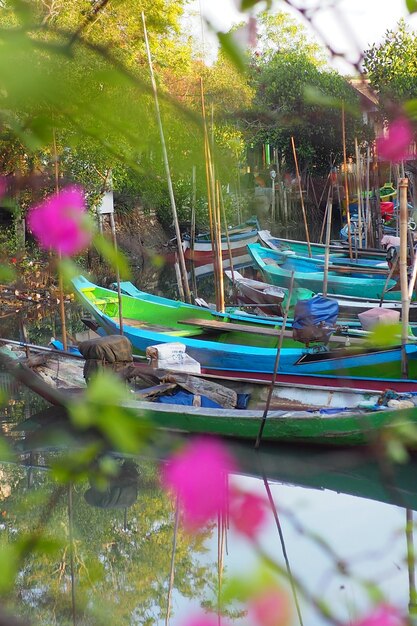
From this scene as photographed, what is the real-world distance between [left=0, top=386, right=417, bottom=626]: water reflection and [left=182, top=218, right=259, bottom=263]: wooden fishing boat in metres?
8.08

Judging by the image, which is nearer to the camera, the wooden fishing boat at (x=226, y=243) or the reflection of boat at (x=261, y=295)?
the reflection of boat at (x=261, y=295)

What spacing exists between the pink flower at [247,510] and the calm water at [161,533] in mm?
1620

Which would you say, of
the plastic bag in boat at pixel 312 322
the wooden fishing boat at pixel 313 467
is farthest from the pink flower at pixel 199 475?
the plastic bag in boat at pixel 312 322

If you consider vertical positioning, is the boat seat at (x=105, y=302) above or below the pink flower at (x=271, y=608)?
below

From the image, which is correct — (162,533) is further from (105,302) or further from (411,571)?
(105,302)

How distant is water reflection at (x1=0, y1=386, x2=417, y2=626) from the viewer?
3406 mm

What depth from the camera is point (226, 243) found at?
48.4 ft

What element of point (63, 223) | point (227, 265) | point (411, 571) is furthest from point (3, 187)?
point (227, 265)

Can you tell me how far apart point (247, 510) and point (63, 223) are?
1.80 ft

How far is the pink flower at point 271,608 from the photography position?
31.2 inches

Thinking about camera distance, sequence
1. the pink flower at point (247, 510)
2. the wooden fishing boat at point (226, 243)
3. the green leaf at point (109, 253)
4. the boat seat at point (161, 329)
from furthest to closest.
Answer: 1. the wooden fishing boat at point (226, 243)
2. the boat seat at point (161, 329)
3. the pink flower at point (247, 510)
4. the green leaf at point (109, 253)

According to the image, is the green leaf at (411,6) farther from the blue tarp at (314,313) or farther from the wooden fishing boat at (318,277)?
the wooden fishing boat at (318,277)

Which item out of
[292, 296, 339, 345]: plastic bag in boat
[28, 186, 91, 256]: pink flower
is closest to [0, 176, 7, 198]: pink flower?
[28, 186, 91, 256]: pink flower

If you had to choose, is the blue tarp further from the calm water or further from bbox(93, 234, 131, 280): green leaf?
bbox(93, 234, 131, 280): green leaf
